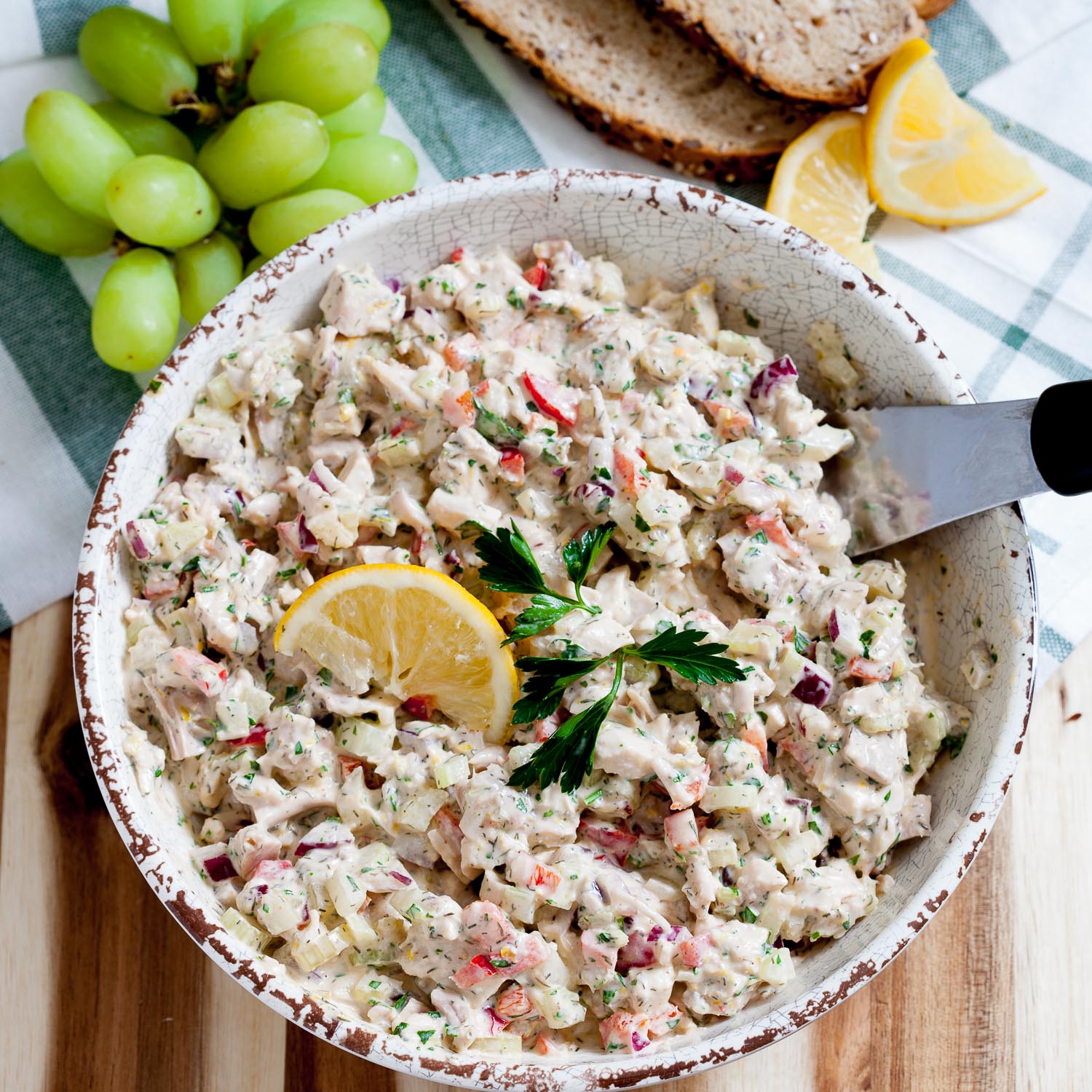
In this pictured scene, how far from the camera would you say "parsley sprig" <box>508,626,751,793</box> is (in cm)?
184

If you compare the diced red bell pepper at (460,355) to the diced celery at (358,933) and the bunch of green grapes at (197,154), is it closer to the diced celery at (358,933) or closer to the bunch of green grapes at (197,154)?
the bunch of green grapes at (197,154)

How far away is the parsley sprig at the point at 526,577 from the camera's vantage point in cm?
191

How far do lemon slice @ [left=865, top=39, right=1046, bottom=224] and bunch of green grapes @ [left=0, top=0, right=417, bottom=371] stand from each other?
115 cm

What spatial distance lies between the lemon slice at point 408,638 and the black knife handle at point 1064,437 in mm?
985

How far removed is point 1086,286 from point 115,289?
91.1 inches

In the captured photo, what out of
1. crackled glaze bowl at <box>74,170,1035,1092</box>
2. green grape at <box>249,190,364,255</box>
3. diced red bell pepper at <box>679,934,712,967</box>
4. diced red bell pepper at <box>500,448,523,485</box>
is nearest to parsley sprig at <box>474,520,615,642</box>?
diced red bell pepper at <box>500,448,523,485</box>

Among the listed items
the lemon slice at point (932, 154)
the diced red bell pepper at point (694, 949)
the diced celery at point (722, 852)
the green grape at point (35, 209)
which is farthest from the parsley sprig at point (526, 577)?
the lemon slice at point (932, 154)

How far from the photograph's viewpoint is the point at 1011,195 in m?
2.74

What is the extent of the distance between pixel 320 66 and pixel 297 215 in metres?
0.31

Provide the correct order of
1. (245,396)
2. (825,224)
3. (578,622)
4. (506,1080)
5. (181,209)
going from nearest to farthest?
(506,1080)
(578,622)
(245,396)
(181,209)
(825,224)

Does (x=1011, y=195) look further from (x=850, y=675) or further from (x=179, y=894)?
(x=179, y=894)

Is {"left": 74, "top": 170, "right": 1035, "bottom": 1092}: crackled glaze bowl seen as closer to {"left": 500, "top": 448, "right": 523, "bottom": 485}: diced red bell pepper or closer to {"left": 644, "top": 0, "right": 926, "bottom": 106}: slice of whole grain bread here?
{"left": 500, "top": 448, "right": 523, "bottom": 485}: diced red bell pepper

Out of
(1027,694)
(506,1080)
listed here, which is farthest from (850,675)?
(506,1080)

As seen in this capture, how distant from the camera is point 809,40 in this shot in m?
2.79
